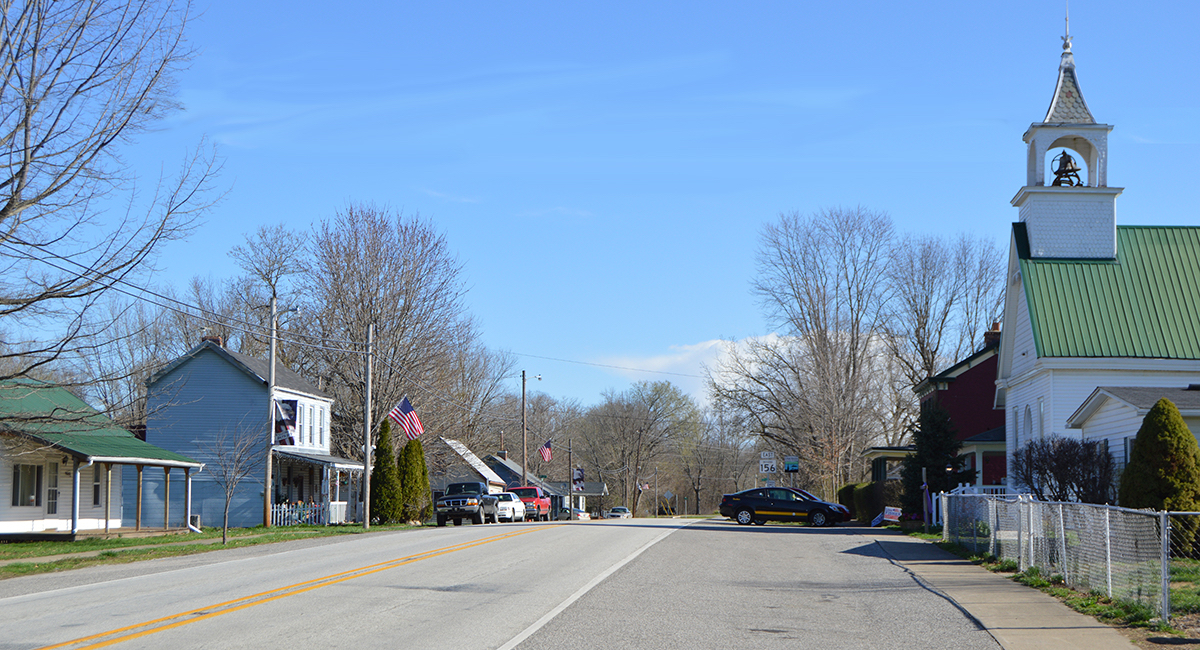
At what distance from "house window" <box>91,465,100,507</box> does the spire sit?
37.1 meters

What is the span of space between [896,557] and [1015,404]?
15.7m

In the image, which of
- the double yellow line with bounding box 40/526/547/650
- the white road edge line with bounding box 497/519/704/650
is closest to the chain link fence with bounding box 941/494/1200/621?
the white road edge line with bounding box 497/519/704/650

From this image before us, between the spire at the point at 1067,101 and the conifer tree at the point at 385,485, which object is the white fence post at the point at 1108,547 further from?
the conifer tree at the point at 385,485

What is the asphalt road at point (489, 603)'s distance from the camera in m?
10.0

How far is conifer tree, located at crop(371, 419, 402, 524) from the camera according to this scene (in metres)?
40.3

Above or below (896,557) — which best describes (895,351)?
above

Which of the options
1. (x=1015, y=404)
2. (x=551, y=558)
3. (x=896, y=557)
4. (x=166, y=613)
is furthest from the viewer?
(x=1015, y=404)

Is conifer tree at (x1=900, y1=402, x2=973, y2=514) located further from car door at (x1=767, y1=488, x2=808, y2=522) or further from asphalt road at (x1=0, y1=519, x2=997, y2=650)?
asphalt road at (x1=0, y1=519, x2=997, y2=650)

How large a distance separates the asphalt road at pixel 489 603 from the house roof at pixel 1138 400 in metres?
6.92

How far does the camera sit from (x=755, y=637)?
10445mm

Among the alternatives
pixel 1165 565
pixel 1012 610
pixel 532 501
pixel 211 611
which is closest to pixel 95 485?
pixel 532 501

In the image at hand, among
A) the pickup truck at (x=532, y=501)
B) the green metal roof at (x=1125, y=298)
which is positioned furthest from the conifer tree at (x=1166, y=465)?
the pickup truck at (x=532, y=501)

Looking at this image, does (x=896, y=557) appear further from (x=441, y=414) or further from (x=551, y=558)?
(x=441, y=414)

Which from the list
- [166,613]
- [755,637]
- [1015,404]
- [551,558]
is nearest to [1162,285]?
[1015,404]
